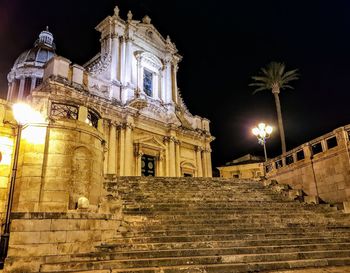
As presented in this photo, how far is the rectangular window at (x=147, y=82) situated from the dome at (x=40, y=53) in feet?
49.5

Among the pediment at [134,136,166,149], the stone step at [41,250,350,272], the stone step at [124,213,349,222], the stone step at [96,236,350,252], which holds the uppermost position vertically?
the pediment at [134,136,166,149]

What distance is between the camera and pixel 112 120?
2175 centimetres

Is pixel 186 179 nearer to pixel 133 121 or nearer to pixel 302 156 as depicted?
pixel 302 156

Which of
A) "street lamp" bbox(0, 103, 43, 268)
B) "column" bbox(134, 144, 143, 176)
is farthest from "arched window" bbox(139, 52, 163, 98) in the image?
"street lamp" bbox(0, 103, 43, 268)

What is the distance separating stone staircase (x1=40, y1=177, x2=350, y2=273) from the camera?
6656 mm

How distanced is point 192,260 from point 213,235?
1610mm

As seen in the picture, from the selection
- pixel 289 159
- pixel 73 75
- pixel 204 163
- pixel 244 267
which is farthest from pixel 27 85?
pixel 244 267

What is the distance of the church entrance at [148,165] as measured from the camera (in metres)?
23.6

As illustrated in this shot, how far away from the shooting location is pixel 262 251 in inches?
297

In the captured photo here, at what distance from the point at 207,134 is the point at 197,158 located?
308 cm

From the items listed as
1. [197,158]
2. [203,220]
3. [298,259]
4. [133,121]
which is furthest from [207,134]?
[298,259]

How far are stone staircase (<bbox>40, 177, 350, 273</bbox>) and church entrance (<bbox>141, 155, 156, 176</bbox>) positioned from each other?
1016 centimetres

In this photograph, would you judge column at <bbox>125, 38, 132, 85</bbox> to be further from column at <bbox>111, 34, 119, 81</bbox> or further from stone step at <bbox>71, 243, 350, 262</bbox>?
stone step at <bbox>71, 243, 350, 262</bbox>

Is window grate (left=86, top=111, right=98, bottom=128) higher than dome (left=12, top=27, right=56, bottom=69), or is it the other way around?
dome (left=12, top=27, right=56, bottom=69)
